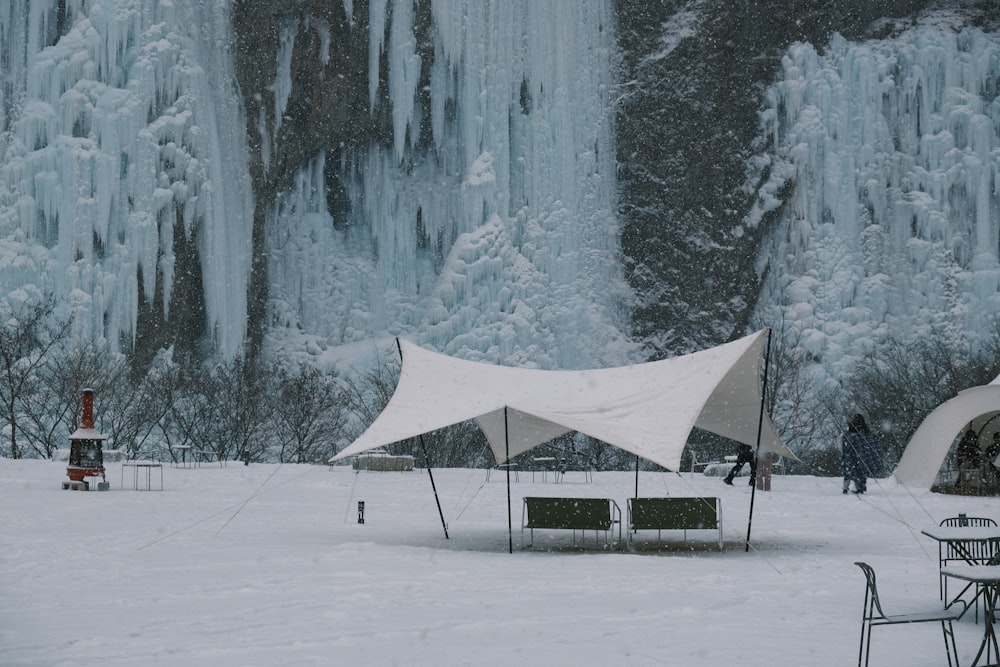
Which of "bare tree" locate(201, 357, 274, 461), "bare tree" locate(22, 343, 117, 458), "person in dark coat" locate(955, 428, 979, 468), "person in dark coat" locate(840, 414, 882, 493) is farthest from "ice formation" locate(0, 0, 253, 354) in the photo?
"person in dark coat" locate(955, 428, 979, 468)

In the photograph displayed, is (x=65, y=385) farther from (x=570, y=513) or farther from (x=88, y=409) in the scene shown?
(x=570, y=513)

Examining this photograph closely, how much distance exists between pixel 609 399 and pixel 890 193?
118ft

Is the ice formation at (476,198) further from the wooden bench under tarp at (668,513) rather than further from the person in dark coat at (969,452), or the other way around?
the wooden bench under tarp at (668,513)

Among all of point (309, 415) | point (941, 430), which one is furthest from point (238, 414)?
point (941, 430)

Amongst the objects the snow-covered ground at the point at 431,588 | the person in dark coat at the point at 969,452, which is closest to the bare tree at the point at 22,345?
the snow-covered ground at the point at 431,588

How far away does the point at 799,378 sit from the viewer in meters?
43.5

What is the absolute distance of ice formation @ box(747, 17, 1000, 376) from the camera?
149ft

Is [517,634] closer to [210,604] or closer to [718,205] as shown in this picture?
[210,604]

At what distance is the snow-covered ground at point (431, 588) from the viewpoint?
7551mm

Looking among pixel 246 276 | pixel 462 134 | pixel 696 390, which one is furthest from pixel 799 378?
pixel 696 390

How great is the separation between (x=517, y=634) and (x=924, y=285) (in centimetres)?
4116

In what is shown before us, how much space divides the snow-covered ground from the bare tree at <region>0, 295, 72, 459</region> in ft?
58.3

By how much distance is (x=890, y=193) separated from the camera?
4722 centimetres

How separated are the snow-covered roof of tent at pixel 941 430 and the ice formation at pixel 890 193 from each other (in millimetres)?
21147
